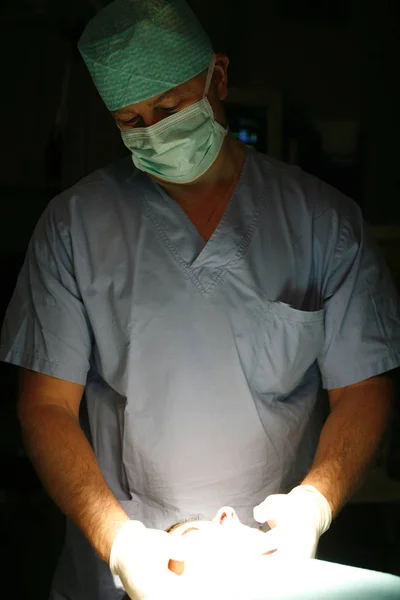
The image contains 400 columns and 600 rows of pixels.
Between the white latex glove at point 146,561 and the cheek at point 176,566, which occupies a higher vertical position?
the white latex glove at point 146,561

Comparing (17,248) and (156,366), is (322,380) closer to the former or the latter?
(156,366)

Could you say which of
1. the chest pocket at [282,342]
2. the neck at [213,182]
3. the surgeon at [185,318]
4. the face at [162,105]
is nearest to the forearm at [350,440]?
the surgeon at [185,318]

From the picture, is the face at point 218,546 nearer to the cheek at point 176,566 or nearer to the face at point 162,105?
the cheek at point 176,566

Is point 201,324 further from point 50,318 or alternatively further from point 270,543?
point 270,543

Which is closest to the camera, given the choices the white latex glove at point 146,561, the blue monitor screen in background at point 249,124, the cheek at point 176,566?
the white latex glove at point 146,561

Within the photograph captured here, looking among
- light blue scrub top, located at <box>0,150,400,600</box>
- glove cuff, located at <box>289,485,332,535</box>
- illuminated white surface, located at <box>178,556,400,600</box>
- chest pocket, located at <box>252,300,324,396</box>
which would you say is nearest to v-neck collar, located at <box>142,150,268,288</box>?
light blue scrub top, located at <box>0,150,400,600</box>

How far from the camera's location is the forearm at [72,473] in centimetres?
140

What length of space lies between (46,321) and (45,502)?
78 centimetres

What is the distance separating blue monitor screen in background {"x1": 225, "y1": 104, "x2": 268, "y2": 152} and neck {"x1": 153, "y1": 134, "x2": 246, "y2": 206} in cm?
27

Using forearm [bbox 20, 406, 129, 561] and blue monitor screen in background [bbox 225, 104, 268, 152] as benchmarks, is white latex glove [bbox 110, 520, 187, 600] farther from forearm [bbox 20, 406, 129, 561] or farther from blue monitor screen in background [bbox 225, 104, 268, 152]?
blue monitor screen in background [bbox 225, 104, 268, 152]

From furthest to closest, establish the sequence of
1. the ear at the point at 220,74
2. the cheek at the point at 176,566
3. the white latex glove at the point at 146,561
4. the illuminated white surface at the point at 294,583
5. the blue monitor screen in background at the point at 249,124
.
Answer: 1. the blue monitor screen in background at the point at 249,124
2. the ear at the point at 220,74
3. the cheek at the point at 176,566
4. the white latex glove at the point at 146,561
5. the illuminated white surface at the point at 294,583

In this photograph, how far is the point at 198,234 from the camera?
162 centimetres

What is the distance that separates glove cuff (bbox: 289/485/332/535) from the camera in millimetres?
1394

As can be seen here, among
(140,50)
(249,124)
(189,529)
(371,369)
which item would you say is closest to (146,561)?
(189,529)
